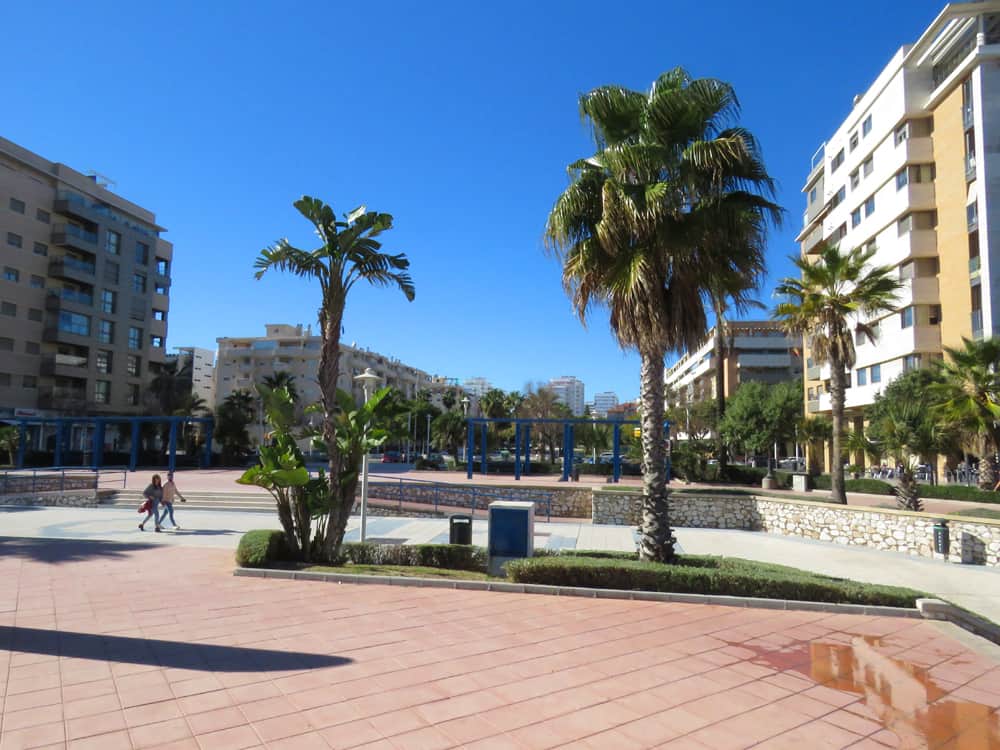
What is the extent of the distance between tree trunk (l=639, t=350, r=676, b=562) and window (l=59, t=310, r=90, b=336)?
5204 cm

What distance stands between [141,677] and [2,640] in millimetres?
2263

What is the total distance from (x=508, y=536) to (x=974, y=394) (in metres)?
18.1

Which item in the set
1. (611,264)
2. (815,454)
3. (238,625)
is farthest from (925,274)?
(238,625)

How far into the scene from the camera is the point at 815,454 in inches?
1815

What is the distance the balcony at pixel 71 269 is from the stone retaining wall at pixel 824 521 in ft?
157

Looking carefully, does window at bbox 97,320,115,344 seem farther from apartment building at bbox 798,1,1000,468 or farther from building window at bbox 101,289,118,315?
apartment building at bbox 798,1,1000,468

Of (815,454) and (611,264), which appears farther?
(815,454)

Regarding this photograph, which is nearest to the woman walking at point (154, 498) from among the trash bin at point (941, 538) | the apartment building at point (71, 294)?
the trash bin at point (941, 538)

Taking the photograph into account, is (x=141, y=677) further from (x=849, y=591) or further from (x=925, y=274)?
(x=925, y=274)

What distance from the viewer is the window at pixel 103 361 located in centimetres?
5131

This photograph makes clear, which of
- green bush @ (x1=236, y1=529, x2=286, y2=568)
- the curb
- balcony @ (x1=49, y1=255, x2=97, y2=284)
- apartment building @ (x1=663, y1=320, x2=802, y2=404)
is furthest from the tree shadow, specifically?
apartment building @ (x1=663, y1=320, x2=802, y2=404)

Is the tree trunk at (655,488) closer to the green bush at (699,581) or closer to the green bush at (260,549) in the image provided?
the green bush at (699,581)

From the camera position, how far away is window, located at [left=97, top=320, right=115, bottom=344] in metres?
51.5

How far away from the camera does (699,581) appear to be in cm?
866
